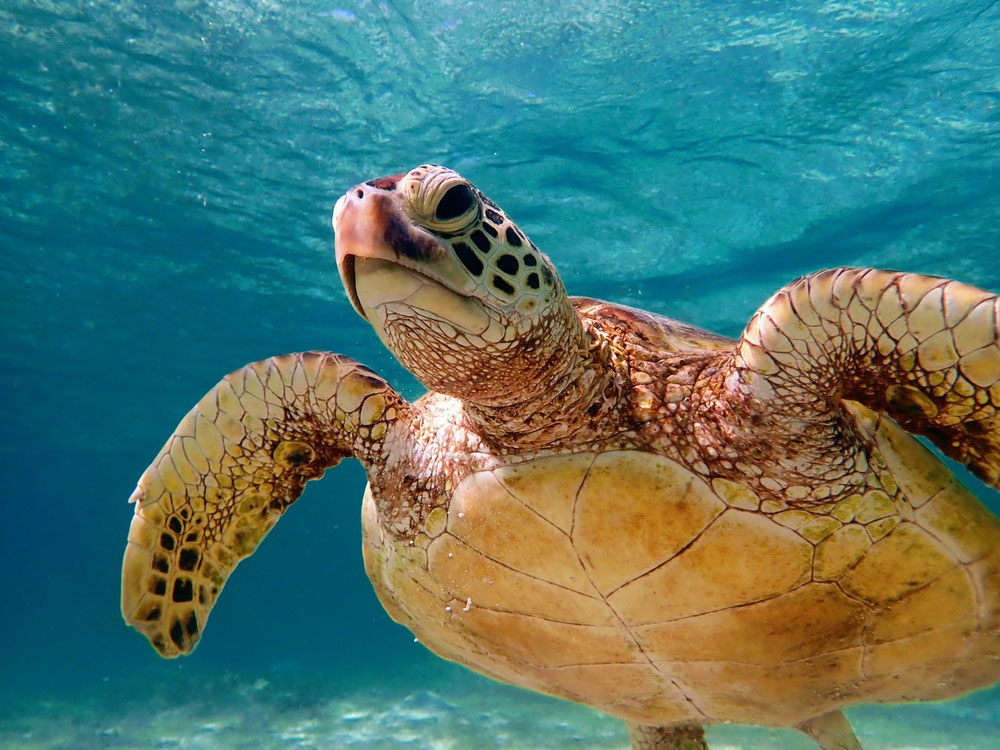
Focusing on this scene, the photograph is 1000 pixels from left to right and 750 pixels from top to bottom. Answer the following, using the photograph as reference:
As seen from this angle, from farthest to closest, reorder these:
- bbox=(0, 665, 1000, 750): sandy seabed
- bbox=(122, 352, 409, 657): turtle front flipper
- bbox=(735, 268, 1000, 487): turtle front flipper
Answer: bbox=(0, 665, 1000, 750): sandy seabed
bbox=(122, 352, 409, 657): turtle front flipper
bbox=(735, 268, 1000, 487): turtle front flipper

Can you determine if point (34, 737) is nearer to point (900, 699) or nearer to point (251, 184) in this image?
point (251, 184)

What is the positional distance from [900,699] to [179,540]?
4011 mm

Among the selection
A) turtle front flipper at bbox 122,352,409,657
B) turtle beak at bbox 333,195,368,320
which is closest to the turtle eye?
turtle beak at bbox 333,195,368,320

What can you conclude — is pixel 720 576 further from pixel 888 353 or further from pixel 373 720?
pixel 373 720

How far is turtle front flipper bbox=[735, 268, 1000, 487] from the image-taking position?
202cm

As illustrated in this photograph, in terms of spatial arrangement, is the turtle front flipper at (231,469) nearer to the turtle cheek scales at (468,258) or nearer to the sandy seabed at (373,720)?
the turtle cheek scales at (468,258)

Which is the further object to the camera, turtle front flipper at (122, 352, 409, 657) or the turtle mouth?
turtle front flipper at (122, 352, 409, 657)

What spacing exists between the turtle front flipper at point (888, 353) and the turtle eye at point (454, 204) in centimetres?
114

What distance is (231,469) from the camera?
3.33m

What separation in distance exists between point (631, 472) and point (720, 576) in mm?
600

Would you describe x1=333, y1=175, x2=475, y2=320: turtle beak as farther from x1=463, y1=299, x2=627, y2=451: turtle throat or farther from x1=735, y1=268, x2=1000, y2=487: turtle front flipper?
x1=735, y1=268, x2=1000, y2=487: turtle front flipper

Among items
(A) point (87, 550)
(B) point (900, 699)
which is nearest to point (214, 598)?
(B) point (900, 699)

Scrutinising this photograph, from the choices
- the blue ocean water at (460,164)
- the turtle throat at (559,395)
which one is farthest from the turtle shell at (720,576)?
the blue ocean water at (460,164)

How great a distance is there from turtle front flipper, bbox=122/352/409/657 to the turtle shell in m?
0.64
